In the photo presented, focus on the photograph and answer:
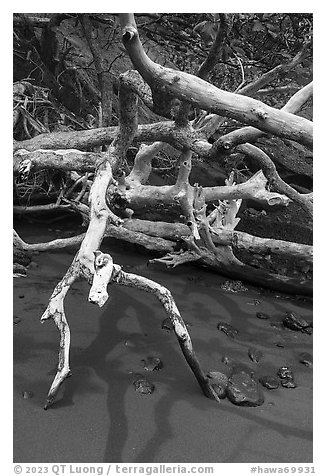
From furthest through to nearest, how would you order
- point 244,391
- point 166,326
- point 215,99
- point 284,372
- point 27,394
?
point 166,326, point 284,372, point 244,391, point 27,394, point 215,99

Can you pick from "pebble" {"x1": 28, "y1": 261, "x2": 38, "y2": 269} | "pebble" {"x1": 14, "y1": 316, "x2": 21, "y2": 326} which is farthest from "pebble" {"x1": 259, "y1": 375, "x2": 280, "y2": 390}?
"pebble" {"x1": 28, "y1": 261, "x2": 38, "y2": 269}

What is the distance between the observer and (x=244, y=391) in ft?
8.64

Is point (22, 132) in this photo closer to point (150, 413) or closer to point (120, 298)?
point (120, 298)

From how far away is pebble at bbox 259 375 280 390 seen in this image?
9.13 ft

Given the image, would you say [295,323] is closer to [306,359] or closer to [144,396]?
[306,359]

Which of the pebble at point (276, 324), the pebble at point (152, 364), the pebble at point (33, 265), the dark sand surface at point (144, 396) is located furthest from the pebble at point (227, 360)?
the pebble at point (33, 265)

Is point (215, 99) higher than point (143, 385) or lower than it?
higher

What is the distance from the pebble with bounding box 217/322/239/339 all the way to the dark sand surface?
0.18 ft

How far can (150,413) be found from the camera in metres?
2.39

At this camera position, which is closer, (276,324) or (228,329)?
(228,329)

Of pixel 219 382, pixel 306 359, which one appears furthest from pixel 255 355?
pixel 219 382

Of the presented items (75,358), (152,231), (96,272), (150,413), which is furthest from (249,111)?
(152,231)

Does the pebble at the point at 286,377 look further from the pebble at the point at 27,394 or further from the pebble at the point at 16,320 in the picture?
the pebble at the point at 16,320

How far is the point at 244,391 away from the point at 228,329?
2.73 feet
